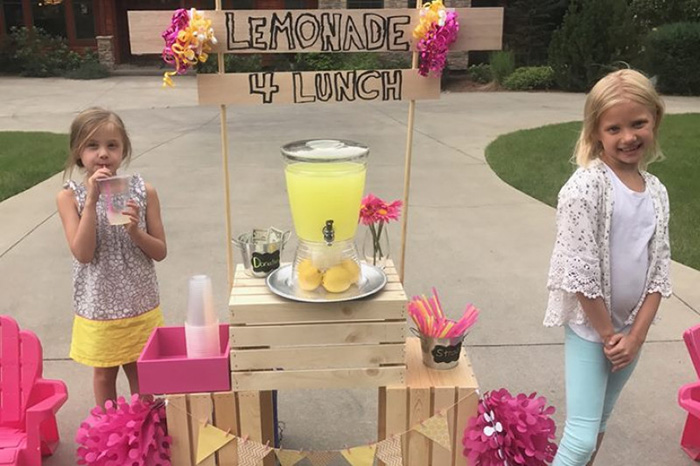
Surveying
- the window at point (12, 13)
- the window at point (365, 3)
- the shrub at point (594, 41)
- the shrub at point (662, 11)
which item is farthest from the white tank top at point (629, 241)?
the window at point (12, 13)

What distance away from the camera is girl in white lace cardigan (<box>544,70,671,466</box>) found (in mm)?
2102

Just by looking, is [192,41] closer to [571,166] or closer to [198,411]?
[198,411]

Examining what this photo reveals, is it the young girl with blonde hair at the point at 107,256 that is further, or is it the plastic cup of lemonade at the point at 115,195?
the young girl with blonde hair at the point at 107,256

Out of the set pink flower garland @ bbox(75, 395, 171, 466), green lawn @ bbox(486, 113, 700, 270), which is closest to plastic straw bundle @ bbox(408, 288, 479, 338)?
pink flower garland @ bbox(75, 395, 171, 466)

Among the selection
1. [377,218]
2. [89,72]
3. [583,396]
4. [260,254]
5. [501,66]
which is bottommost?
[89,72]

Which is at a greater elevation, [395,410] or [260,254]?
[260,254]

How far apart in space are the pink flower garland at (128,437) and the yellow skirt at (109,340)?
363 millimetres

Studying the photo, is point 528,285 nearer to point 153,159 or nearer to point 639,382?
point 639,382

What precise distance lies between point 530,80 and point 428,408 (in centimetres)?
1511

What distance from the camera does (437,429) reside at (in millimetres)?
2248

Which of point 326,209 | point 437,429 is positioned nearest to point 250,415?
point 437,429

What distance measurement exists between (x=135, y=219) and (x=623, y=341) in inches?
67.8

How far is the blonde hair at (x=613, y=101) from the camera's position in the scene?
2105mm

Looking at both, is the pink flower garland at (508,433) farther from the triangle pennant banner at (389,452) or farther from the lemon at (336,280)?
the lemon at (336,280)
